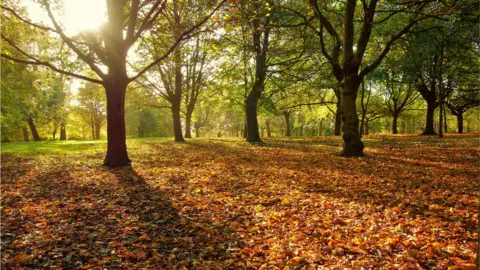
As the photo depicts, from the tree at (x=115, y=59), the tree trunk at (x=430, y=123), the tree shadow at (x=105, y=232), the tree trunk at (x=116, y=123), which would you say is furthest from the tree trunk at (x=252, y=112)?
the tree trunk at (x=430, y=123)

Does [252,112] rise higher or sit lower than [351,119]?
higher

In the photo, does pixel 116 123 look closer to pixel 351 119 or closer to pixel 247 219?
pixel 247 219

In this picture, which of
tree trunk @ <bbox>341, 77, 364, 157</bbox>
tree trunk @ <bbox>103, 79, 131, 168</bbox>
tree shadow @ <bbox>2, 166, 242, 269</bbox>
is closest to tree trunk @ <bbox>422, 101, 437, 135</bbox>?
tree trunk @ <bbox>341, 77, 364, 157</bbox>

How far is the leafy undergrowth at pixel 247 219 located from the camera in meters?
4.14

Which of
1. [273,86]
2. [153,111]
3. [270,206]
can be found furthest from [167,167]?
[153,111]

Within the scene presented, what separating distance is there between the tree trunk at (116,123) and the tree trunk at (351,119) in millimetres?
9840

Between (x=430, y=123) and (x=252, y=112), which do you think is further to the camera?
(x=430, y=123)

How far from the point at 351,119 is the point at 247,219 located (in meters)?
8.78

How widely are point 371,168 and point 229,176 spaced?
17.2ft

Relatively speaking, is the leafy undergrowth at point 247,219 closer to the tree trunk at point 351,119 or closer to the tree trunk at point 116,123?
the tree trunk at point 116,123

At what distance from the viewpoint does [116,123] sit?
1113 cm

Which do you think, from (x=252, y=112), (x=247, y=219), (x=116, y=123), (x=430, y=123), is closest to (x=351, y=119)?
(x=247, y=219)

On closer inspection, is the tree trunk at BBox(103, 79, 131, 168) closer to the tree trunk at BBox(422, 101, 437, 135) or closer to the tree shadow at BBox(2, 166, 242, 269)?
the tree shadow at BBox(2, 166, 242, 269)

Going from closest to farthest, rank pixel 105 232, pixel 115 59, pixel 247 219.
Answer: pixel 105 232, pixel 247 219, pixel 115 59
